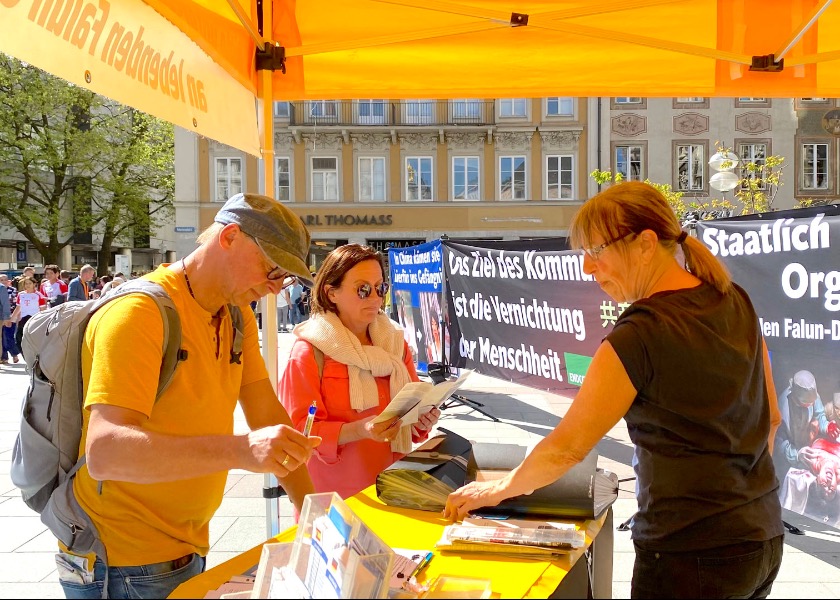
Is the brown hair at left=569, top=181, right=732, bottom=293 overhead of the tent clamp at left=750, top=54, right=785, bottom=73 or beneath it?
beneath

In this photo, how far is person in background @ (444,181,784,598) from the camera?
160 centimetres

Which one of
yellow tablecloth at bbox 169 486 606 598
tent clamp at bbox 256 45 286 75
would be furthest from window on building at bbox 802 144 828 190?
yellow tablecloth at bbox 169 486 606 598

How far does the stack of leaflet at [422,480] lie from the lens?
2.01 metres

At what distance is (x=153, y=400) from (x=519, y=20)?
8.55 feet

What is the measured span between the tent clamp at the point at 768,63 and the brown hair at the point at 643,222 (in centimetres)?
239

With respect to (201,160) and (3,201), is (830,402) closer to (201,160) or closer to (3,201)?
(201,160)

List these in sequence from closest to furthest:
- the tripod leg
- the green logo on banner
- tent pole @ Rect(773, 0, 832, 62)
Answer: tent pole @ Rect(773, 0, 832, 62) → the green logo on banner → the tripod leg

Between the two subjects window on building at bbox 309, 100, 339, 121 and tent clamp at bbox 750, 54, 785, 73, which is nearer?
tent clamp at bbox 750, 54, 785, 73

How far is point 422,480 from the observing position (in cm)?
206

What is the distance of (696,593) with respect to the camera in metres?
1.68

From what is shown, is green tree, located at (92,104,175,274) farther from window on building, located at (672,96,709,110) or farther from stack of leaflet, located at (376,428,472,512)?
stack of leaflet, located at (376,428,472,512)

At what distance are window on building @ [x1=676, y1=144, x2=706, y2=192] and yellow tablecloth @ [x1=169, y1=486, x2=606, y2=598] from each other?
3070 cm

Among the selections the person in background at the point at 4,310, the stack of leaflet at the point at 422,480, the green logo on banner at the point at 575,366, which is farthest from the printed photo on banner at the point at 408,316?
the person in background at the point at 4,310

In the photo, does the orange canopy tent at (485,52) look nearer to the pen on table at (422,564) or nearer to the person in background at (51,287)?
the pen on table at (422,564)
